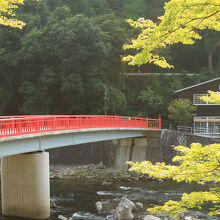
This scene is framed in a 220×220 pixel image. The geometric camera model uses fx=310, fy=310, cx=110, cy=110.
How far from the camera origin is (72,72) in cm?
3334

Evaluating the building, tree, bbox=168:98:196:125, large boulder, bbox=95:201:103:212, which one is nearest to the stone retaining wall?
tree, bbox=168:98:196:125

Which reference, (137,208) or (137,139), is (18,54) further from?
(137,208)

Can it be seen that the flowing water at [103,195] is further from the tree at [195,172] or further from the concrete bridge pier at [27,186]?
the tree at [195,172]

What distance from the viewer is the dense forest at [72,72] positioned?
1305 inches

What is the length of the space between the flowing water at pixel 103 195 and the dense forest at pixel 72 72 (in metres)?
12.1

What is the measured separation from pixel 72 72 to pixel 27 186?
19.2 m

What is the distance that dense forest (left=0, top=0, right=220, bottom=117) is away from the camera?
33.2m

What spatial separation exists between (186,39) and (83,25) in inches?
1064

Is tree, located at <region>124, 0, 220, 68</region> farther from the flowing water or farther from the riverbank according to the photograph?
the riverbank

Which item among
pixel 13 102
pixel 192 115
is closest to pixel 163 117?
pixel 192 115

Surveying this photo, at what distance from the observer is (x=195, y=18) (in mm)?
6656

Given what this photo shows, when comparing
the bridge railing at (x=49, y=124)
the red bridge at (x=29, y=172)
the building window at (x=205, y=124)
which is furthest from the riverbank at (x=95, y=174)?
the building window at (x=205, y=124)

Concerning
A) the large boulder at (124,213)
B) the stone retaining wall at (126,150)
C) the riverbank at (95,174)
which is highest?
the stone retaining wall at (126,150)

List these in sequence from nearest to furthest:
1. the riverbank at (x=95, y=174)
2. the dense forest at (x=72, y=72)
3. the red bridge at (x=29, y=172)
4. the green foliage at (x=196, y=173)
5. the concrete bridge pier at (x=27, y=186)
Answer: the green foliage at (x=196, y=173) → the red bridge at (x=29, y=172) → the concrete bridge pier at (x=27, y=186) → the riverbank at (x=95, y=174) → the dense forest at (x=72, y=72)
